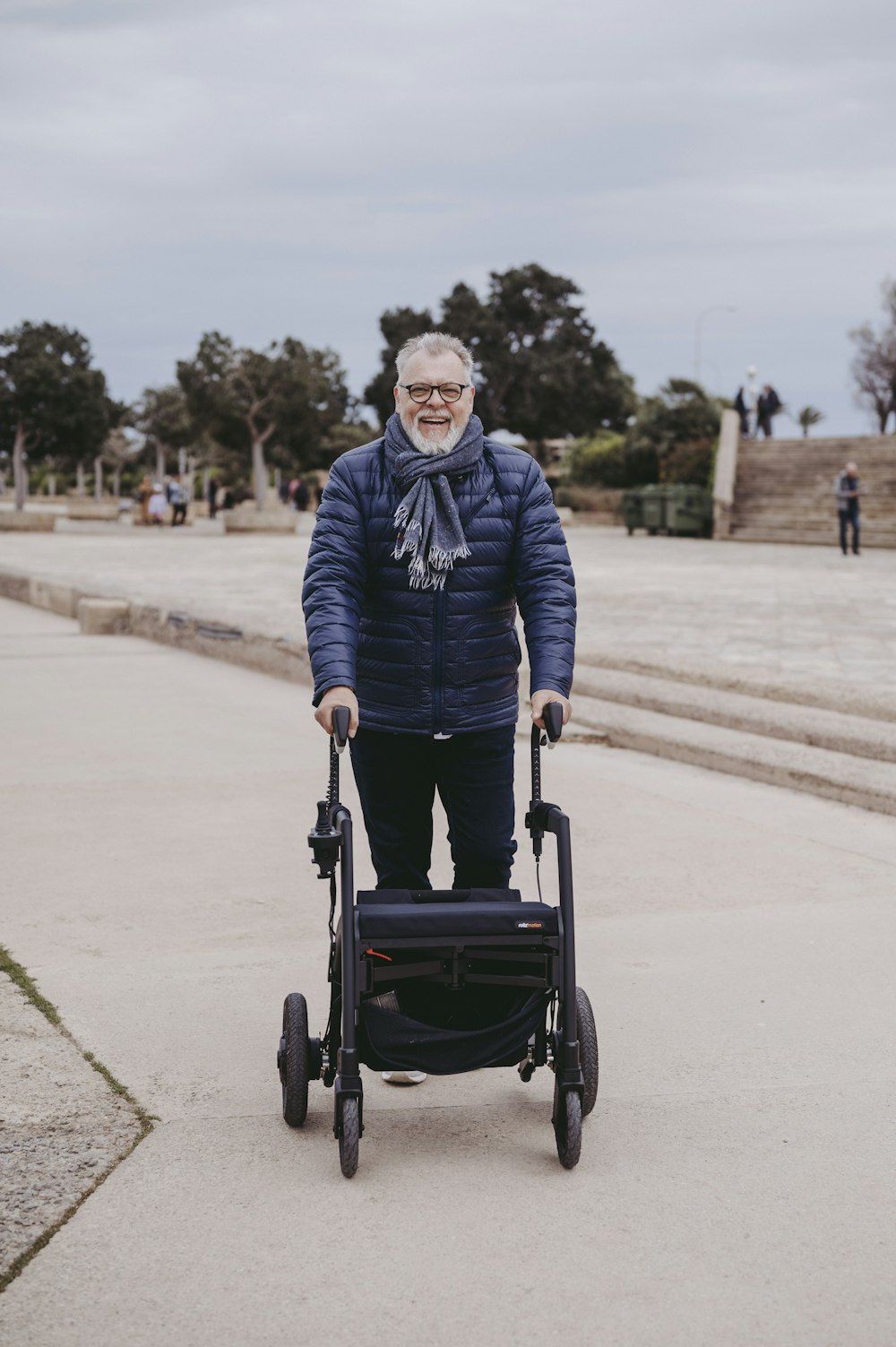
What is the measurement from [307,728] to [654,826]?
3.05 metres

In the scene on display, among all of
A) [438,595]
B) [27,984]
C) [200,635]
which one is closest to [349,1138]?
[438,595]

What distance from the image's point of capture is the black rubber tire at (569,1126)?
3.05 m

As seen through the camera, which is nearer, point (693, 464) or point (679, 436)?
point (693, 464)

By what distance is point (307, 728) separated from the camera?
8.74 meters

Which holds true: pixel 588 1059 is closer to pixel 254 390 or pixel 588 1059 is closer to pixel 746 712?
pixel 746 712

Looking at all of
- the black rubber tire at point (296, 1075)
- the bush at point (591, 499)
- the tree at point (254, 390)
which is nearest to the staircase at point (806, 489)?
the bush at point (591, 499)

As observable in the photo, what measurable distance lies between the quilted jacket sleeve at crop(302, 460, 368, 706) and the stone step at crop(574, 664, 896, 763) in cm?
457

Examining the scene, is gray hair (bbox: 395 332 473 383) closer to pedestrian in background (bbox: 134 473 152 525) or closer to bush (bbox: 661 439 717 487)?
bush (bbox: 661 439 717 487)

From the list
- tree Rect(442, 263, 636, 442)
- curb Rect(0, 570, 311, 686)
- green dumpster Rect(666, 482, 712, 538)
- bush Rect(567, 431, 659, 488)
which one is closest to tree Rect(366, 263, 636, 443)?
tree Rect(442, 263, 636, 442)

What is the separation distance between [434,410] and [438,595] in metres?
0.42

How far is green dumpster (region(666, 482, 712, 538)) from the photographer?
33.6 meters

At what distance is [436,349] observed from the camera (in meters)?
3.44

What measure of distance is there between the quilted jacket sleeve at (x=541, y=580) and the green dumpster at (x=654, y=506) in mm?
30629

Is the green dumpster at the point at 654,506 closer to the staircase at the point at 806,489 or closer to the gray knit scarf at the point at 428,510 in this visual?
the staircase at the point at 806,489
